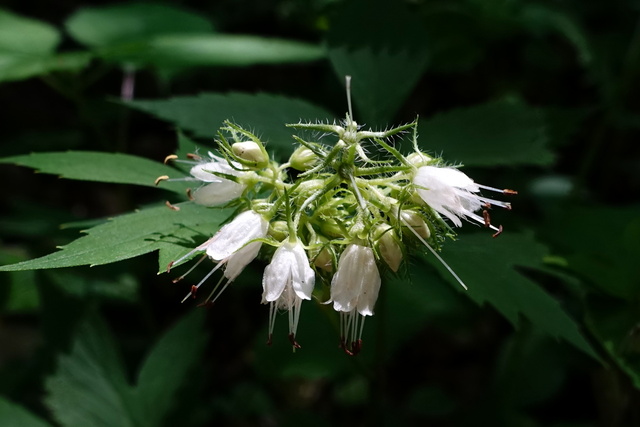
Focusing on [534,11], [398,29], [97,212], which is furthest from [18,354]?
[534,11]

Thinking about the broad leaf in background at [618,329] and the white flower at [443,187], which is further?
the broad leaf in background at [618,329]

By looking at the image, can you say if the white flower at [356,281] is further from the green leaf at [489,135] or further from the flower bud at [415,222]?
the green leaf at [489,135]

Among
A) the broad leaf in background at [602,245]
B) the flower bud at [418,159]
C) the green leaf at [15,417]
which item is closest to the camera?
the flower bud at [418,159]

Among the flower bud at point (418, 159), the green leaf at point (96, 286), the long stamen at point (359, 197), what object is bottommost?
the green leaf at point (96, 286)

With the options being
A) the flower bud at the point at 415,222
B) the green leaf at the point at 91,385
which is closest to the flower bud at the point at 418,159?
the flower bud at the point at 415,222

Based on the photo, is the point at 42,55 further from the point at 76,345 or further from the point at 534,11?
the point at 534,11

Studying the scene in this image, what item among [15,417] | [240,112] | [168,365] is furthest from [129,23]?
[15,417]
